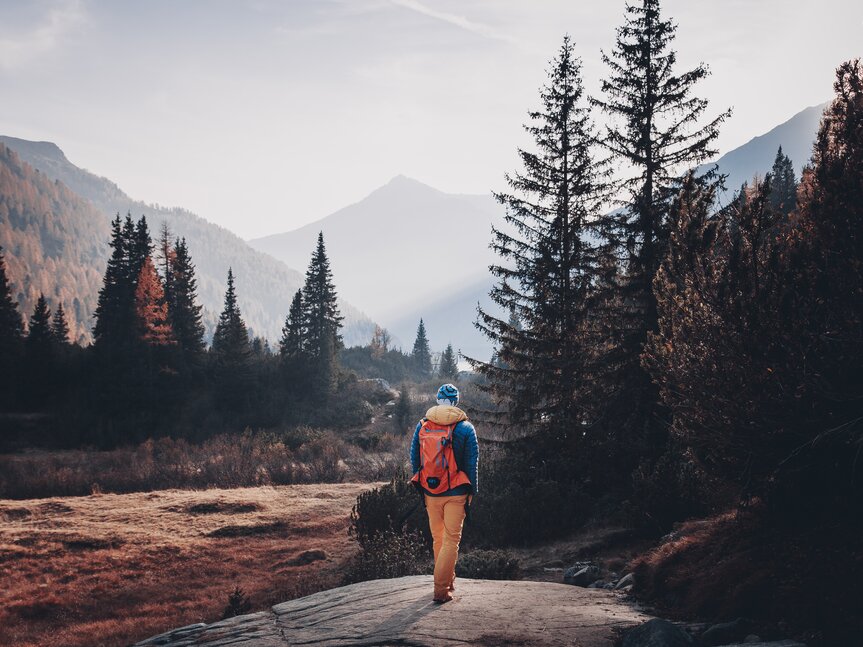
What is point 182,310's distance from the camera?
51656 millimetres

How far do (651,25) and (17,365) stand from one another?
169ft

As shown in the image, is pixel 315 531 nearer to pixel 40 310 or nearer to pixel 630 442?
pixel 630 442

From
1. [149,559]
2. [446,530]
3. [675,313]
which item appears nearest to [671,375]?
[675,313]

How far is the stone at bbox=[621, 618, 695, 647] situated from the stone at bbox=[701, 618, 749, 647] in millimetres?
193

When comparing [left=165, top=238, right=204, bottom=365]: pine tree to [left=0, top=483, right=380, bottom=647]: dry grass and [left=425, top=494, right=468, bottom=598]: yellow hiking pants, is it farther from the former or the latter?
[left=425, top=494, right=468, bottom=598]: yellow hiking pants

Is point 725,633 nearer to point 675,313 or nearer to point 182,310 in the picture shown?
point 675,313

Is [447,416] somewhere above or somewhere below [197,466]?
above

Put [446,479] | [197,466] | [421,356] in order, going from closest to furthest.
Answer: [446,479], [197,466], [421,356]

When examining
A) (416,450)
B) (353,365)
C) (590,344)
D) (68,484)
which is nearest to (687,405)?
(416,450)

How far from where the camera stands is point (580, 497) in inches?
556

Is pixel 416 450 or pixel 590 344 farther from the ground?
pixel 590 344

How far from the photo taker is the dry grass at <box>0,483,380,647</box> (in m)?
10.9

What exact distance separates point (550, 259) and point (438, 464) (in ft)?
42.4

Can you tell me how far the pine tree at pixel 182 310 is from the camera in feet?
167
